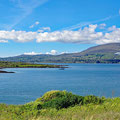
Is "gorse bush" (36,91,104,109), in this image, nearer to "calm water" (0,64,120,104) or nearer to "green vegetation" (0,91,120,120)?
"green vegetation" (0,91,120,120)

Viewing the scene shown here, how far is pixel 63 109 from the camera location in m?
13.3

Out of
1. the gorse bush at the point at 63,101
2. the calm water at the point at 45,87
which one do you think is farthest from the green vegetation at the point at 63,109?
the calm water at the point at 45,87

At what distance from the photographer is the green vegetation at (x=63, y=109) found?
10633mm

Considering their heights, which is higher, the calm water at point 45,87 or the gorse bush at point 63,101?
the gorse bush at point 63,101

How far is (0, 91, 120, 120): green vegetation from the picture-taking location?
1063 cm

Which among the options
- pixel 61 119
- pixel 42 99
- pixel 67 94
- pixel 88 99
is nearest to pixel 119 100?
pixel 88 99

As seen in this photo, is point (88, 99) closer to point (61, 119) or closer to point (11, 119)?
point (61, 119)

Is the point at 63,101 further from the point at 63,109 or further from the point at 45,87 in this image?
the point at 45,87

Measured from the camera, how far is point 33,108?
1330 cm

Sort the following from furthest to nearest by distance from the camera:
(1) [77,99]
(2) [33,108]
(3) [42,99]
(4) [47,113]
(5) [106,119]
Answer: (3) [42,99], (1) [77,99], (2) [33,108], (4) [47,113], (5) [106,119]

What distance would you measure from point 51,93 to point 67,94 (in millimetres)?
1428

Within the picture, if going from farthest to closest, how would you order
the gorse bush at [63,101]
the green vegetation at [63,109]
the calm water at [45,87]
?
the calm water at [45,87]
the gorse bush at [63,101]
the green vegetation at [63,109]

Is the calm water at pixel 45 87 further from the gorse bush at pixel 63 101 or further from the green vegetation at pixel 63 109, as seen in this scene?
the green vegetation at pixel 63 109

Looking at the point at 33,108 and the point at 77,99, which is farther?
the point at 77,99
